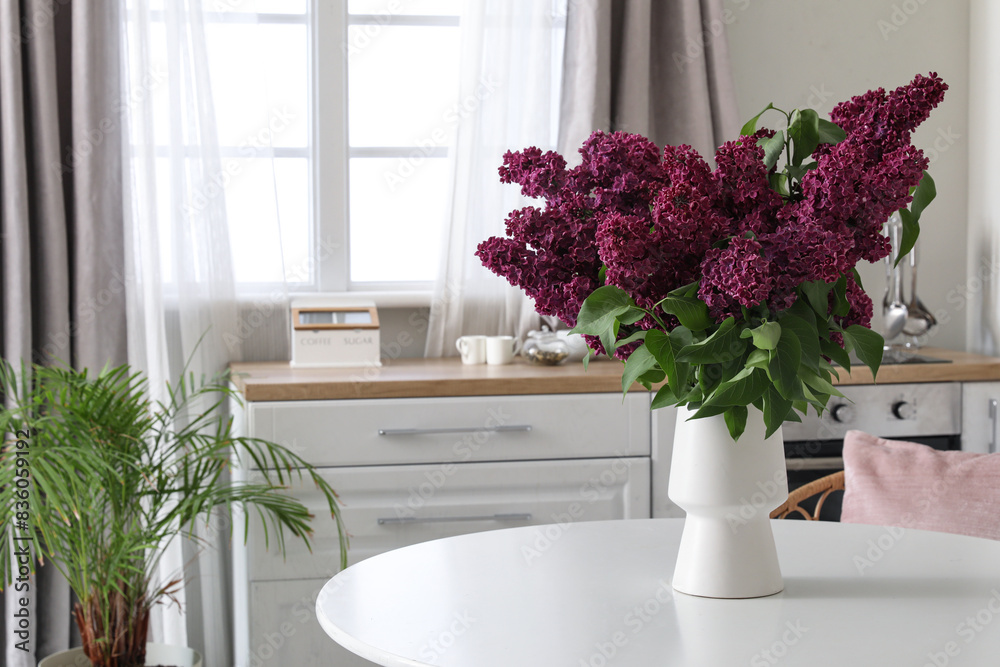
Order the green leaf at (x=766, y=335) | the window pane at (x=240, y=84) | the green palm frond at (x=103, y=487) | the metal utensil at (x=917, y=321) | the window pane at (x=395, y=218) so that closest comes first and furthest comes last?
1. the green leaf at (x=766, y=335)
2. the green palm frond at (x=103, y=487)
3. the window pane at (x=240, y=84)
4. the metal utensil at (x=917, y=321)
5. the window pane at (x=395, y=218)

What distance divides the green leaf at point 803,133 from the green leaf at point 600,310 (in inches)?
9.3

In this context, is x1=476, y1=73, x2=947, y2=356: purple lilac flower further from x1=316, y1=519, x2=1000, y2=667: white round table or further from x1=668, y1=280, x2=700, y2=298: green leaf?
x1=316, y1=519, x2=1000, y2=667: white round table

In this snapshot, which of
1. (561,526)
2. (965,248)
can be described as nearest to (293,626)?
(561,526)

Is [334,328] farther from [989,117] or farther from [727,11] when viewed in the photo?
[989,117]

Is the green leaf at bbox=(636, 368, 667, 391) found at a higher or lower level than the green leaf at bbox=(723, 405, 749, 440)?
higher

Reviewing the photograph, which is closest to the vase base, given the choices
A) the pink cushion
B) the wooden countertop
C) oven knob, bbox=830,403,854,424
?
the pink cushion

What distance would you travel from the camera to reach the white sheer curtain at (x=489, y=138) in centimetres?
258

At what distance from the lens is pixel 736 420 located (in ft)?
3.15

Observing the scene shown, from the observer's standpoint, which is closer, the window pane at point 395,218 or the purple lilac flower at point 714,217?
the purple lilac flower at point 714,217

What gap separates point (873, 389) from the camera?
228 cm

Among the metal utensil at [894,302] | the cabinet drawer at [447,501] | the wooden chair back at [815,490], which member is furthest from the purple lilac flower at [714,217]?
the metal utensil at [894,302]

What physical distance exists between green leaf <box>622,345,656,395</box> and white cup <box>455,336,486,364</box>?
4.86 feet

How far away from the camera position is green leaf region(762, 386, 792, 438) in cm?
92

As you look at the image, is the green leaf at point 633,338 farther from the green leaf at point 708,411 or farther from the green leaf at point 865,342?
the green leaf at point 865,342
